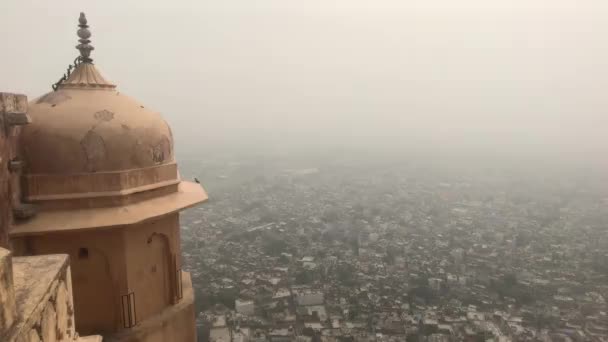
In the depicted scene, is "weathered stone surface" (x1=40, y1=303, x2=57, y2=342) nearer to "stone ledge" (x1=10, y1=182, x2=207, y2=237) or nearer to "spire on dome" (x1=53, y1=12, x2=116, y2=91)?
"stone ledge" (x1=10, y1=182, x2=207, y2=237)

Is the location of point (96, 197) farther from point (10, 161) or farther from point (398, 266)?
point (398, 266)

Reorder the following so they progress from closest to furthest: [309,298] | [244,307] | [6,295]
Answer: [6,295] → [244,307] → [309,298]

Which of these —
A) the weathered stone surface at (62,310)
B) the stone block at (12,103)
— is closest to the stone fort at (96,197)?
the stone block at (12,103)

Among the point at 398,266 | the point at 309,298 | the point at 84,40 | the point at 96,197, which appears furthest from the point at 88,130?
the point at 398,266

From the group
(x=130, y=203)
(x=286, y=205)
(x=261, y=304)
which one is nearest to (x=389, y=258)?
(x=261, y=304)

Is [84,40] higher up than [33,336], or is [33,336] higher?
[84,40]

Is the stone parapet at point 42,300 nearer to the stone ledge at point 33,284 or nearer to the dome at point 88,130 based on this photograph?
the stone ledge at point 33,284

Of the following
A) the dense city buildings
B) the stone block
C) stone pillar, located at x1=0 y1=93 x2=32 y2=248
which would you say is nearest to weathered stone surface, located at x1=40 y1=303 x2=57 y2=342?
stone pillar, located at x1=0 y1=93 x2=32 y2=248
